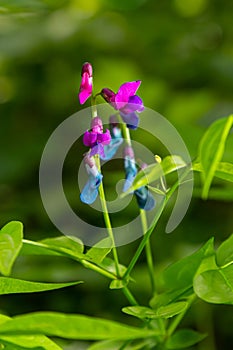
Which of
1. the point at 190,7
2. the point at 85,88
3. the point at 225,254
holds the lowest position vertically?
the point at 225,254

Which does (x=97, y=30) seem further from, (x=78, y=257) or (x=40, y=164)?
(x=78, y=257)

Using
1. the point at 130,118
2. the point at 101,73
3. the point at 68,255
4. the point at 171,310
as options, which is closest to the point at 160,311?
the point at 171,310

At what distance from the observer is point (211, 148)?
70cm

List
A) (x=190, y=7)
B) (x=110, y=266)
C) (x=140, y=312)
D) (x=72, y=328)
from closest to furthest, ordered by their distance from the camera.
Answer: (x=72, y=328) < (x=140, y=312) < (x=110, y=266) < (x=190, y=7)

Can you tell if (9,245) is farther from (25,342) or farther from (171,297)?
(171,297)

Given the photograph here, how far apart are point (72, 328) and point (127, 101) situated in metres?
0.34

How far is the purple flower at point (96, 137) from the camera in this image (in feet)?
2.66

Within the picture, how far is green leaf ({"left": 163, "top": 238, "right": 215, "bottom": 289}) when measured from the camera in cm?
86

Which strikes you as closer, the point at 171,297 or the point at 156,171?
the point at 156,171

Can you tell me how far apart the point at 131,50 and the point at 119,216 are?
2.04 feet

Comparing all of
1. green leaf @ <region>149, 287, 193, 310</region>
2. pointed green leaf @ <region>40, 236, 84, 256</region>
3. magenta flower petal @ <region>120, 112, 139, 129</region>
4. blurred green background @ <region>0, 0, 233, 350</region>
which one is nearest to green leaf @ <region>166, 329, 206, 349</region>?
green leaf @ <region>149, 287, 193, 310</region>

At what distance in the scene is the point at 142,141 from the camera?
6.15 feet

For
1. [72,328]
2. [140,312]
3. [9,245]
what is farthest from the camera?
[140,312]

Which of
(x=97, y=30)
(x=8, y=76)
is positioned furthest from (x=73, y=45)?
(x=8, y=76)
